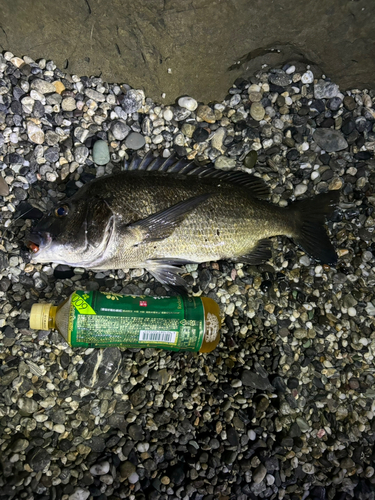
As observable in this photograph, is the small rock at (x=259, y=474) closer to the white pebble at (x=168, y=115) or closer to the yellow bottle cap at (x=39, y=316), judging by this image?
the yellow bottle cap at (x=39, y=316)

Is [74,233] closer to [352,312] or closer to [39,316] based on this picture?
[39,316]

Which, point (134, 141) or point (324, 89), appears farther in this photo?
point (324, 89)

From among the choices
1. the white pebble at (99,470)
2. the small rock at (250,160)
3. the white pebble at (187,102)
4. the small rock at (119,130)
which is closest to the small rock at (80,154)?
the small rock at (119,130)

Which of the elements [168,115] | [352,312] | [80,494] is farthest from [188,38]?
[80,494]

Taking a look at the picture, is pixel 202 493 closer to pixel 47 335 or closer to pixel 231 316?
pixel 231 316

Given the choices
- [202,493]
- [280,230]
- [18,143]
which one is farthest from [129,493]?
[18,143]

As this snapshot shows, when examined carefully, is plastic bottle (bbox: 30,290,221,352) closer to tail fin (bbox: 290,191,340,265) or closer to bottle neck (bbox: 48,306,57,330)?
bottle neck (bbox: 48,306,57,330)
